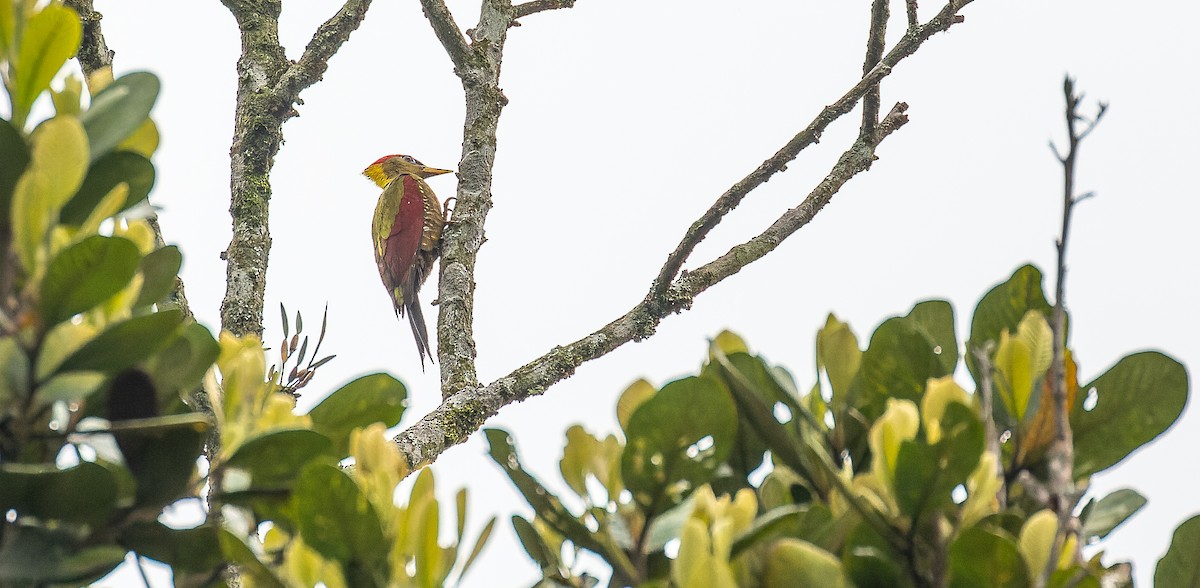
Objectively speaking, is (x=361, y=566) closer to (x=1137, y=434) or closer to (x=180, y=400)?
(x=180, y=400)

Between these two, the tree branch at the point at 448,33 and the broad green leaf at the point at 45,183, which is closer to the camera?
the broad green leaf at the point at 45,183

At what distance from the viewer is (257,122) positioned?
279cm

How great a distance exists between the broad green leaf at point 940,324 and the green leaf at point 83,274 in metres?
0.64

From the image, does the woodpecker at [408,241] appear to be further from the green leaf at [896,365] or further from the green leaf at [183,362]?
the green leaf at [896,365]

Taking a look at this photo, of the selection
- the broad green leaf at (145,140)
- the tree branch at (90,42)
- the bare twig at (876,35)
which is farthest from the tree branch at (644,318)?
the broad green leaf at (145,140)

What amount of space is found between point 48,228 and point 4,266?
5 cm

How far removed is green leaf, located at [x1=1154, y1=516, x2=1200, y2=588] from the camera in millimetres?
832

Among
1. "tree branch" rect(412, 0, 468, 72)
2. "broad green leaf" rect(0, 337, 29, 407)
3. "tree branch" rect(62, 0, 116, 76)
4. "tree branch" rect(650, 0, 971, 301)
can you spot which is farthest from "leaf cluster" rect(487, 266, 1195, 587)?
"tree branch" rect(412, 0, 468, 72)

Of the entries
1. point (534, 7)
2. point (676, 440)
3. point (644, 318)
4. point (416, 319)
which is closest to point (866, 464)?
point (676, 440)

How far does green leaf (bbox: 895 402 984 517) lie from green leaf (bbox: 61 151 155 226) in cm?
66

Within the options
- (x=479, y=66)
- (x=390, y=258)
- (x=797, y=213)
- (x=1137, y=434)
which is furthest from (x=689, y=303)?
(x=390, y=258)

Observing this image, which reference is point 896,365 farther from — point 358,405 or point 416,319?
point 416,319

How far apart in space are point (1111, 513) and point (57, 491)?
2.61 ft

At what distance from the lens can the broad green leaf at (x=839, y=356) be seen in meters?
0.90
